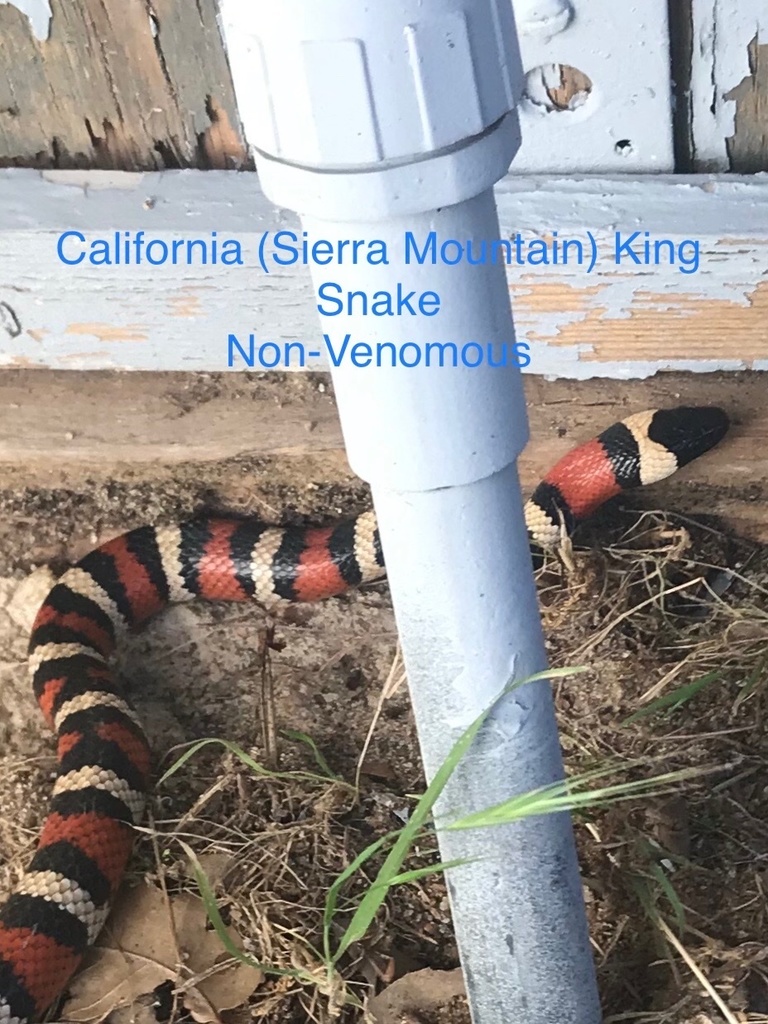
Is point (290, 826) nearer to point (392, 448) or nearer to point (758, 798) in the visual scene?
point (758, 798)

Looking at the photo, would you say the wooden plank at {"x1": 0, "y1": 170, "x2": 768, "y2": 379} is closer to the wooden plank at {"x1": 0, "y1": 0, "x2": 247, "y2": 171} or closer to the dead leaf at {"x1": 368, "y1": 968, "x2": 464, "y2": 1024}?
the wooden plank at {"x1": 0, "y1": 0, "x2": 247, "y2": 171}

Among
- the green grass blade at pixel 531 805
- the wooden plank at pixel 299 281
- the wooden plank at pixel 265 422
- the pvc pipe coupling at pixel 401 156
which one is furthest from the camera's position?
the wooden plank at pixel 265 422

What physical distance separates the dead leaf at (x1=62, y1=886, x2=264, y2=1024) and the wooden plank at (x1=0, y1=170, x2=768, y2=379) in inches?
38.7

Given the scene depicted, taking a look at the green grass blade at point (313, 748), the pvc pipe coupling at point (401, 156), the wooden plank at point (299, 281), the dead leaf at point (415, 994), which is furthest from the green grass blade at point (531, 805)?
the wooden plank at point (299, 281)

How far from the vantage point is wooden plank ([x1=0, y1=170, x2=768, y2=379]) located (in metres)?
1.72

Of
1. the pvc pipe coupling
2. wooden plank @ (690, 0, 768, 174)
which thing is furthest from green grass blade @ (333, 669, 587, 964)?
wooden plank @ (690, 0, 768, 174)

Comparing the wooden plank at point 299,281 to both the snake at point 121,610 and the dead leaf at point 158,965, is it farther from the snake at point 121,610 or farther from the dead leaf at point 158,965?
the dead leaf at point 158,965

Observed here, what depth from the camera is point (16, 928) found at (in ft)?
6.21

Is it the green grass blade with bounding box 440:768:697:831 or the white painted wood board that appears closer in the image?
the green grass blade with bounding box 440:768:697:831

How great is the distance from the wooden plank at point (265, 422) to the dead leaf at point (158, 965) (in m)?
0.91

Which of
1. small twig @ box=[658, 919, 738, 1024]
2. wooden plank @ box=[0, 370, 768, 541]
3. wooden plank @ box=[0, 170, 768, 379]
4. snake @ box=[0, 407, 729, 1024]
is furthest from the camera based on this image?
wooden plank @ box=[0, 370, 768, 541]

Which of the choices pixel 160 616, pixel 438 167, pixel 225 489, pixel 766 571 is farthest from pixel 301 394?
pixel 438 167

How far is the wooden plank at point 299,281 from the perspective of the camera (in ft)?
5.65

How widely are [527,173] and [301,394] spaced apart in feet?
2.24
